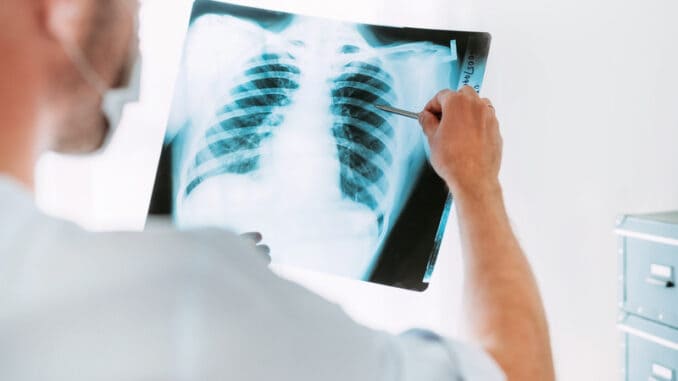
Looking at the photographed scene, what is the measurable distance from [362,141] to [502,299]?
20.9 inches

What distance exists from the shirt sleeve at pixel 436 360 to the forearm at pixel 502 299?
0.05 metres

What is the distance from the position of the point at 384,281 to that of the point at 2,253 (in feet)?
2.49

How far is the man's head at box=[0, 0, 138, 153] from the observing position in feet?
1.46

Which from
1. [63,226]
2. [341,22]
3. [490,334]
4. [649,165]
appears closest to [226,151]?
[341,22]

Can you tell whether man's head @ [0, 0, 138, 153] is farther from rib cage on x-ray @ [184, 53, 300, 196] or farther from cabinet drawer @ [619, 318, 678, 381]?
cabinet drawer @ [619, 318, 678, 381]

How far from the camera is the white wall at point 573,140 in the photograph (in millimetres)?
1526

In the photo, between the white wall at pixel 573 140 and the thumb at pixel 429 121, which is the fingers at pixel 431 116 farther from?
the white wall at pixel 573 140

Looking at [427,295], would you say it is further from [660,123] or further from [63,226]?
[63,226]

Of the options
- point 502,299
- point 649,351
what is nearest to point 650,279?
point 649,351

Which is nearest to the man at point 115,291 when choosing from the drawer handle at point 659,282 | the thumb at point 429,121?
the thumb at point 429,121

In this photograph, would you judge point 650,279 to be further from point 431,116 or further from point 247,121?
point 247,121

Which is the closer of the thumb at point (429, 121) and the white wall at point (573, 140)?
the thumb at point (429, 121)

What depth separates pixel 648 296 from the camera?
50.1 inches

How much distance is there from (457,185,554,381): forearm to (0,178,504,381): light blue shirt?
244 millimetres
